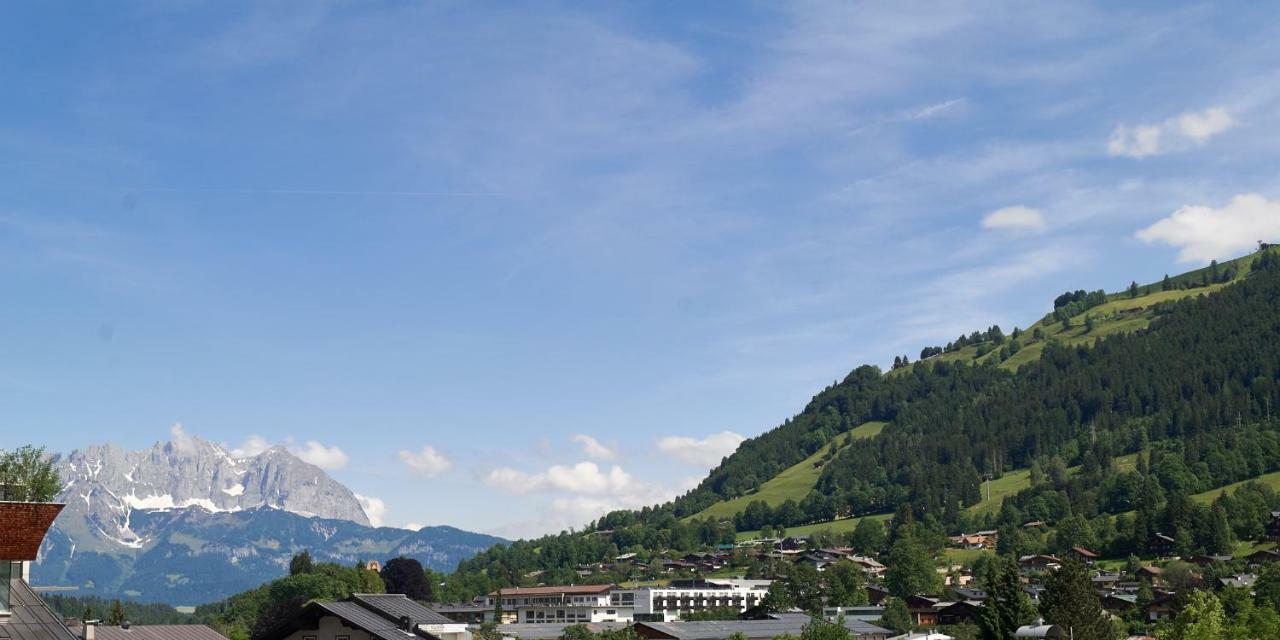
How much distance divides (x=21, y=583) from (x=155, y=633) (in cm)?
4693

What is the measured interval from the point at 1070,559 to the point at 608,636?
44211 millimetres

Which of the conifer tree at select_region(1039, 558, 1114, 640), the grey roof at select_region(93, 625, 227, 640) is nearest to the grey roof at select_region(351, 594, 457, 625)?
the grey roof at select_region(93, 625, 227, 640)

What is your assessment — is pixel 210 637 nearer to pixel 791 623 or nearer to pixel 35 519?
pixel 35 519

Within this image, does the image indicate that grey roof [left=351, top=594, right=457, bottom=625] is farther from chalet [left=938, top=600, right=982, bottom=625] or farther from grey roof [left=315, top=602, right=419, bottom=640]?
chalet [left=938, top=600, right=982, bottom=625]

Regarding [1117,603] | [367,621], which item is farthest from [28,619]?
[1117,603]

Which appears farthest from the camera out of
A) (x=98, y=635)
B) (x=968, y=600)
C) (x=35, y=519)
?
(x=968, y=600)

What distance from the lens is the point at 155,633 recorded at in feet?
244

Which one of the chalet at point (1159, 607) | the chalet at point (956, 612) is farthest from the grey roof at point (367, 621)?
the chalet at point (956, 612)

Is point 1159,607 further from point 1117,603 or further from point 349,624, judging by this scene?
point 349,624

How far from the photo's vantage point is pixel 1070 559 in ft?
351

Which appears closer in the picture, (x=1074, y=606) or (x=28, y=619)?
(x=28, y=619)

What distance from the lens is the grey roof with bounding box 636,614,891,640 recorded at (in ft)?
519

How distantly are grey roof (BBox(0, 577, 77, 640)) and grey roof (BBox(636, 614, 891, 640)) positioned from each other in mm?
127679

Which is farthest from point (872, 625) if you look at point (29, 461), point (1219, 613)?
point (29, 461)
